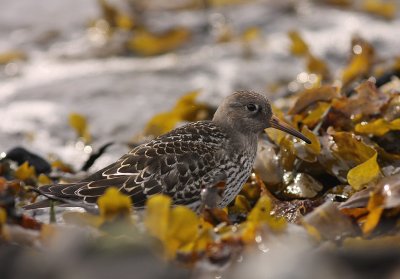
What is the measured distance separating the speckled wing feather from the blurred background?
1.53m

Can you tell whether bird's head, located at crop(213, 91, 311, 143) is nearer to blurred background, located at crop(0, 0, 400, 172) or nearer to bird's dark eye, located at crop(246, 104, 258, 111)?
bird's dark eye, located at crop(246, 104, 258, 111)

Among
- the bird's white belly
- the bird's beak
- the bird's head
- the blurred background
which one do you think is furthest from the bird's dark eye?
the blurred background

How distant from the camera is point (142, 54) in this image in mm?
8531

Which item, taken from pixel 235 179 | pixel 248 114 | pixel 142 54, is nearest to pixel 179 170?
pixel 235 179

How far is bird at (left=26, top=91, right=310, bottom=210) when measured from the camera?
4.21m

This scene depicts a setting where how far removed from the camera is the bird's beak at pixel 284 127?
4485 mm

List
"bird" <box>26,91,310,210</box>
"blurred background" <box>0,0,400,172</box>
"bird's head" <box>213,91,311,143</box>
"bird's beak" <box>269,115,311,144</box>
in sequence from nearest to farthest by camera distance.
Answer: "bird" <box>26,91,310,210</box> < "bird's beak" <box>269,115,311,144</box> < "bird's head" <box>213,91,311,143</box> < "blurred background" <box>0,0,400,172</box>

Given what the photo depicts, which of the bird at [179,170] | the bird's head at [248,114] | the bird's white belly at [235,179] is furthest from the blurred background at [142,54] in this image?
the bird's white belly at [235,179]

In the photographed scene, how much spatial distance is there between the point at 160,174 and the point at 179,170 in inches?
4.0

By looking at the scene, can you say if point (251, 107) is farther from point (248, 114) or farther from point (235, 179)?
point (235, 179)

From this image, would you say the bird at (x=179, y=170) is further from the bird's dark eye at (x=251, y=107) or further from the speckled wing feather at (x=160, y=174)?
the bird's dark eye at (x=251, y=107)

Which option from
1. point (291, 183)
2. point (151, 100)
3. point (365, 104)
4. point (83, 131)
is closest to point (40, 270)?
point (291, 183)

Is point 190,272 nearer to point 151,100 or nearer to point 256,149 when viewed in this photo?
point 256,149

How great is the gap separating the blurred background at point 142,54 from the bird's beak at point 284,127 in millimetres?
1549
